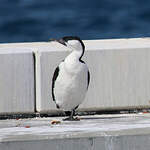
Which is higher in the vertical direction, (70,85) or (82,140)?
(70,85)

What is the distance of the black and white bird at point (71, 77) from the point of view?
951 cm

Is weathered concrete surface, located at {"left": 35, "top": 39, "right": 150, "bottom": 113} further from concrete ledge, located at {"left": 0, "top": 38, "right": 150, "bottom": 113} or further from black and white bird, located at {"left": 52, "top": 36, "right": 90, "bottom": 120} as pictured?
black and white bird, located at {"left": 52, "top": 36, "right": 90, "bottom": 120}

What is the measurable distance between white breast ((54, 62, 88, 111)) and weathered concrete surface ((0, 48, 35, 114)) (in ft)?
4.59

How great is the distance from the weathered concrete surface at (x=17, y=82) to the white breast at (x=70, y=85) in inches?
55.1

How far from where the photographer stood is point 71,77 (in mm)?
9547

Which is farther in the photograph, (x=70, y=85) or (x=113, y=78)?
(x=113, y=78)

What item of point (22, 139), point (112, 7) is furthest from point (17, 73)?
point (112, 7)

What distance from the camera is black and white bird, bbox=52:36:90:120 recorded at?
9.51m

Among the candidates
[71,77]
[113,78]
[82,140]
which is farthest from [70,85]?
[82,140]

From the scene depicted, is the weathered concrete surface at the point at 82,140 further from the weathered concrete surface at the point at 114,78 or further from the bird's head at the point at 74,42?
the weathered concrete surface at the point at 114,78

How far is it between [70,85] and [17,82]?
175 centimetres

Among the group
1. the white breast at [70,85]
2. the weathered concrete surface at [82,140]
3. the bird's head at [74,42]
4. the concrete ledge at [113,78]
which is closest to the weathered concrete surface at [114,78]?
the concrete ledge at [113,78]

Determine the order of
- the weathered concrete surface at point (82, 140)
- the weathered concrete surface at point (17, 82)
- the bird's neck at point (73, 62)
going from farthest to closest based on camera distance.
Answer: the weathered concrete surface at point (17, 82) → the bird's neck at point (73, 62) → the weathered concrete surface at point (82, 140)

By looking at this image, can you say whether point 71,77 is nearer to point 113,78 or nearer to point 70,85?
point 70,85
